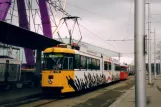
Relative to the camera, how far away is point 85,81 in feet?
79.6

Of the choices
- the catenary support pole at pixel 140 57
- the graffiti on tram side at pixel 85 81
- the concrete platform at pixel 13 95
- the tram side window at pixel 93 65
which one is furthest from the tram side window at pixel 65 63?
the catenary support pole at pixel 140 57

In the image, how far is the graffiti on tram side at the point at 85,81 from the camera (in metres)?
21.5

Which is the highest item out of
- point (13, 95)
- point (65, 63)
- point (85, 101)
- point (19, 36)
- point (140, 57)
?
point (19, 36)

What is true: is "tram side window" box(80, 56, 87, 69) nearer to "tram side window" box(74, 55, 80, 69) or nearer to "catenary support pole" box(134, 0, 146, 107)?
"tram side window" box(74, 55, 80, 69)

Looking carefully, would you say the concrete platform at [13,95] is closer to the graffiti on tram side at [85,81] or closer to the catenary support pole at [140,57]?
the graffiti on tram side at [85,81]

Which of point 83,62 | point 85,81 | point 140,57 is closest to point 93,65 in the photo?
point 85,81

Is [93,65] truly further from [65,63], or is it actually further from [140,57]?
[140,57]

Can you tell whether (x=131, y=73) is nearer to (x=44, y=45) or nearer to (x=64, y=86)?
(x=44, y=45)

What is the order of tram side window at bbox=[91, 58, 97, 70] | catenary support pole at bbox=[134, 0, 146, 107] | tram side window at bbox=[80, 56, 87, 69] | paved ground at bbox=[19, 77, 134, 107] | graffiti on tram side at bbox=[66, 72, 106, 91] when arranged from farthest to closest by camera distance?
tram side window at bbox=[91, 58, 97, 70]
tram side window at bbox=[80, 56, 87, 69]
graffiti on tram side at bbox=[66, 72, 106, 91]
paved ground at bbox=[19, 77, 134, 107]
catenary support pole at bbox=[134, 0, 146, 107]

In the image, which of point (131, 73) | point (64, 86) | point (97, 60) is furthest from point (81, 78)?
point (131, 73)

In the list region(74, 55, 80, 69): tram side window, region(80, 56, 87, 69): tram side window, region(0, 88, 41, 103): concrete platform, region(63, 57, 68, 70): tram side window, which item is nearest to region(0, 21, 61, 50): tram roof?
region(63, 57, 68, 70): tram side window

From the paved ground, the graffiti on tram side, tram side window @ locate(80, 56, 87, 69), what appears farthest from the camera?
tram side window @ locate(80, 56, 87, 69)

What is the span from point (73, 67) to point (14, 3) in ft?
37.7

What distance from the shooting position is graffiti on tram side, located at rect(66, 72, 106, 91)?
2148cm
